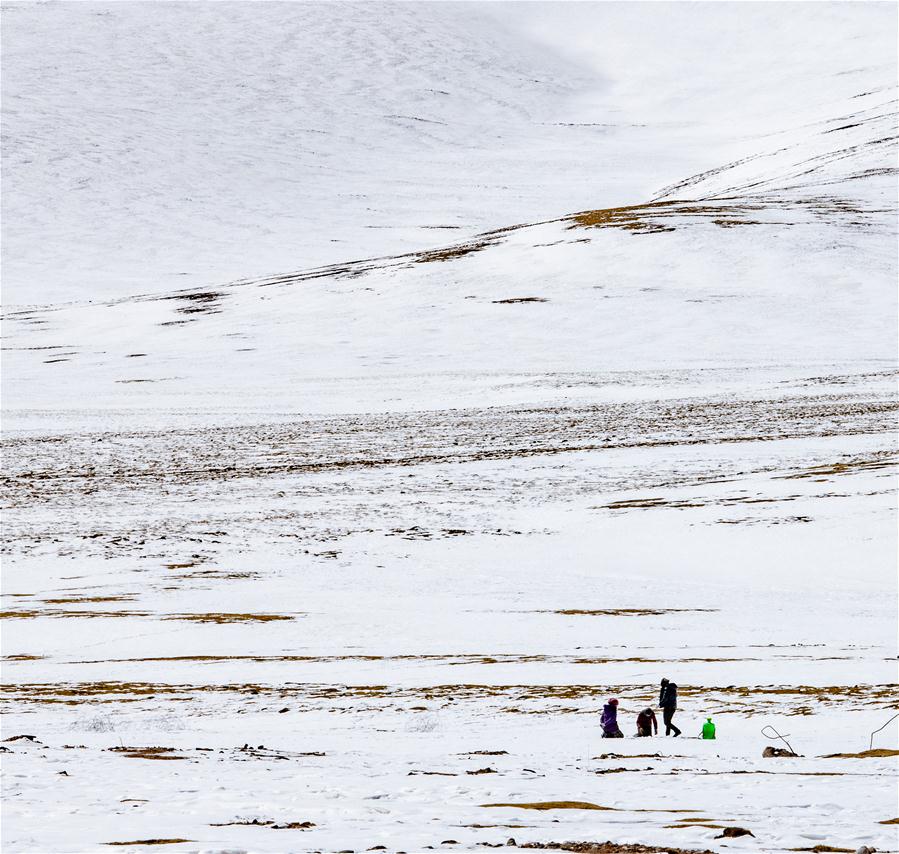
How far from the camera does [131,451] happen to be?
125ft

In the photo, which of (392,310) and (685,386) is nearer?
(685,386)

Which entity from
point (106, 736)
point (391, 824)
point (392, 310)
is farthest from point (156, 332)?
point (391, 824)

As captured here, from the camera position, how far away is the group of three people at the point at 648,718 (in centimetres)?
1368

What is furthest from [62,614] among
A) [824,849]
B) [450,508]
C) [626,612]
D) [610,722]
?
[824,849]

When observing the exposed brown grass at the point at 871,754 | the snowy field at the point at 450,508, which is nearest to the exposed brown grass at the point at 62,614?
the snowy field at the point at 450,508

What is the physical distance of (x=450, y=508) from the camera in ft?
97.3

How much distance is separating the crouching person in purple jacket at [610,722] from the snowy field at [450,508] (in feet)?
1.70

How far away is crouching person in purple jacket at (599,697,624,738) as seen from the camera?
537 inches

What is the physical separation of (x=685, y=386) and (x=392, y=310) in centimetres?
2435

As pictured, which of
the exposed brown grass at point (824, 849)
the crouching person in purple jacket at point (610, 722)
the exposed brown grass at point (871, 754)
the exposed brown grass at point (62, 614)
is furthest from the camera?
the exposed brown grass at point (62, 614)

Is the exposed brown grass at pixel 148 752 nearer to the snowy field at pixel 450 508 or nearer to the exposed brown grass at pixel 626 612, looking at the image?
the snowy field at pixel 450 508

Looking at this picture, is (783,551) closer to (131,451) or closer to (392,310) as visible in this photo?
(131,451)

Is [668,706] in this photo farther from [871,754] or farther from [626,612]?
[626,612]

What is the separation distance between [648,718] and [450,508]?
15937 mm
